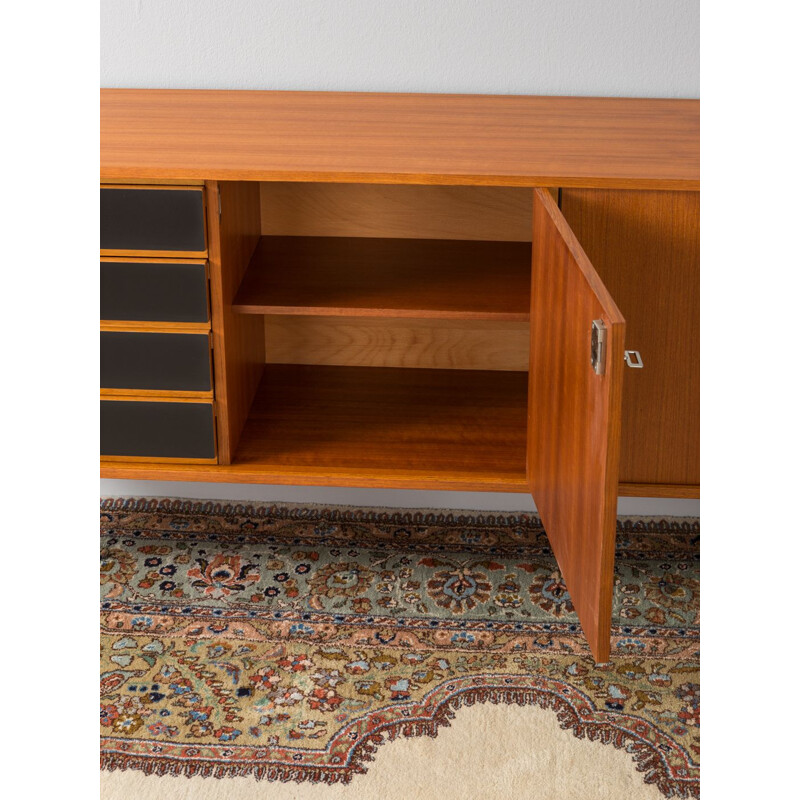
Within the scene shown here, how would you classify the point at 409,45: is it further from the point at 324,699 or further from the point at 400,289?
the point at 324,699

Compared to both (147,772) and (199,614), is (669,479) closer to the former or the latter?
(199,614)

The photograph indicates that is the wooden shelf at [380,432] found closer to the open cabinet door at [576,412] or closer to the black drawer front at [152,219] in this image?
the open cabinet door at [576,412]

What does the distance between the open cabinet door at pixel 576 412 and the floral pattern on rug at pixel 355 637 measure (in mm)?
304

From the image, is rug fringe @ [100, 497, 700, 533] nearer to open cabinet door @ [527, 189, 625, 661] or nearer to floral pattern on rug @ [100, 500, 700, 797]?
floral pattern on rug @ [100, 500, 700, 797]

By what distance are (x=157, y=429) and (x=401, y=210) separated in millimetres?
673

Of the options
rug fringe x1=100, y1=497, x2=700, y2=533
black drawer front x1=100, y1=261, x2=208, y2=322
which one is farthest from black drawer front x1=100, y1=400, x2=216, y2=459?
rug fringe x1=100, y1=497, x2=700, y2=533

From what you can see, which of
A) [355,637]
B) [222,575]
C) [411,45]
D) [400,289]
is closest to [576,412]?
[400,289]

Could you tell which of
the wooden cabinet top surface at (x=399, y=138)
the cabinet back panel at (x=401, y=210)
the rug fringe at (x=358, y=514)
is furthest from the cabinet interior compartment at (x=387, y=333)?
the rug fringe at (x=358, y=514)

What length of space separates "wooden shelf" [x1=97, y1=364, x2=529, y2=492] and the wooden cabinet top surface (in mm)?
510

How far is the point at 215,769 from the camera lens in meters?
1.55

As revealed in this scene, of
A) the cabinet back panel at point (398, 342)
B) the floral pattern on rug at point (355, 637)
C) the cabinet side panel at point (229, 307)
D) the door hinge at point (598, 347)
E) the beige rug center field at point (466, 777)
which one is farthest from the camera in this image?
the cabinet back panel at point (398, 342)

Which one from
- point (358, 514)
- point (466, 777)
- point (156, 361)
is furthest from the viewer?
point (358, 514)

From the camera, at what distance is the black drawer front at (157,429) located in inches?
71.4

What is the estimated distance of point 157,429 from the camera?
183 centimetres
